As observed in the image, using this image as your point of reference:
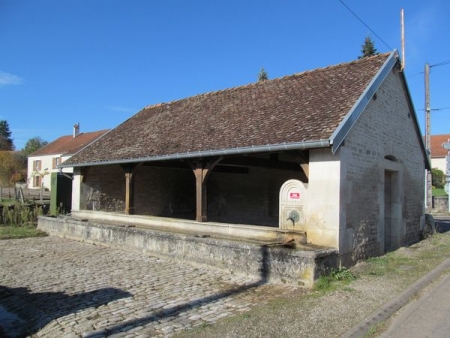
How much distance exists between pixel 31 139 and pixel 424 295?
78054 mm

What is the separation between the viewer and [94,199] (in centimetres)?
1442

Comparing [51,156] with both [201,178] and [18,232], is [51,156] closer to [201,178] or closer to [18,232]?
[18,232]

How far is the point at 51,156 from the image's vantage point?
138 ft

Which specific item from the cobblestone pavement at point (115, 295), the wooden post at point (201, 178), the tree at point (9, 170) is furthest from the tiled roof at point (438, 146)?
the tree at point (9, 170)

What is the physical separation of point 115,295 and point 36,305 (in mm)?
1150

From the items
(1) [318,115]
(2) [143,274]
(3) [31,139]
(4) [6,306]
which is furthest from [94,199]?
(3) [31,139]

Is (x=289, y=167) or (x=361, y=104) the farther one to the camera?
(x=289, y=167)

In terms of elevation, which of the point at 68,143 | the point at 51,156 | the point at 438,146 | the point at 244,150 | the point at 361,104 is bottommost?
Result: the point at 244,150

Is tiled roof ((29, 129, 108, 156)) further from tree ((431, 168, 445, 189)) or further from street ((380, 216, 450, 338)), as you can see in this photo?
street ((380, 216, 450, 338))

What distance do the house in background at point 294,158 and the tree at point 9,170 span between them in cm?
3950

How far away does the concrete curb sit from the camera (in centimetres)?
429

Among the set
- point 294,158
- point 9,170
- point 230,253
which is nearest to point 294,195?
point 294,158

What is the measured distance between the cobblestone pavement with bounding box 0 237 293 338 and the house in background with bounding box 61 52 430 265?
1.83m

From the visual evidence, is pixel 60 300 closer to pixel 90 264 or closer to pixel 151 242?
pixel 90 264
